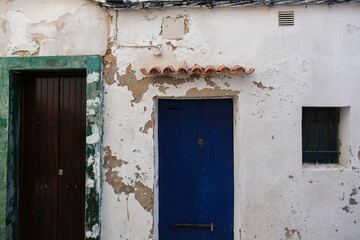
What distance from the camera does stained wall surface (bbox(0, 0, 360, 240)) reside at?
3.24 metres

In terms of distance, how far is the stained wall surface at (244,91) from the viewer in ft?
10.6

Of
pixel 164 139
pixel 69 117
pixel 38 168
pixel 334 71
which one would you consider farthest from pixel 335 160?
pixel 38 168

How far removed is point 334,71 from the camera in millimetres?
3273

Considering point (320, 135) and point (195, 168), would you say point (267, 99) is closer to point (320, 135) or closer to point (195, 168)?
point (320, 135)

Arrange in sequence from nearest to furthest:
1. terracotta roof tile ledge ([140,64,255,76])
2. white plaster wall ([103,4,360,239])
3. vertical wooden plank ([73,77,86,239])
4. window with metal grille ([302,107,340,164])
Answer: terracotta roof tile ledge ([140,64,255,76])
white plaster wall ([103,4,360,239])
window with metal grille ([302,107,340,164])
vertical wooden plank ([73,77,86,239])

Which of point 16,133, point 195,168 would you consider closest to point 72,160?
point 16,133

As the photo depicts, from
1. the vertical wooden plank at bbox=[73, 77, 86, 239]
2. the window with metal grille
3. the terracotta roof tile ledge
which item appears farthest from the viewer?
the vertical wooden plank at bbox=[73, 77, 86, 239]

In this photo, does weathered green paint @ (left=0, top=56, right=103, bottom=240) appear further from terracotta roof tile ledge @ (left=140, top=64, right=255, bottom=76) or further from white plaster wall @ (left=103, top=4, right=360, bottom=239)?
terracotta roof tile ledge @ (left=140, top=64, right=255, bottom=76)

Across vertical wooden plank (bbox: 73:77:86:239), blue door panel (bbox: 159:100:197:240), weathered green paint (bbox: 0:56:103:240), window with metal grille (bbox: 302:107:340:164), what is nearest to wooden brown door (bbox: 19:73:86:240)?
vertical wooden plank (bbox: 73:77:86:239)

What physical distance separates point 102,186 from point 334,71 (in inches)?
132

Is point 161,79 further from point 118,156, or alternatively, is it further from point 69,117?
point 69,117

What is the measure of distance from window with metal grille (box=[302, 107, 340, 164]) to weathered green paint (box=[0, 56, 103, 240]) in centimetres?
276

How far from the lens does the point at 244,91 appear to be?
329 cm

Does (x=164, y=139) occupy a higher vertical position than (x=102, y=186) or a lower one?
higher
